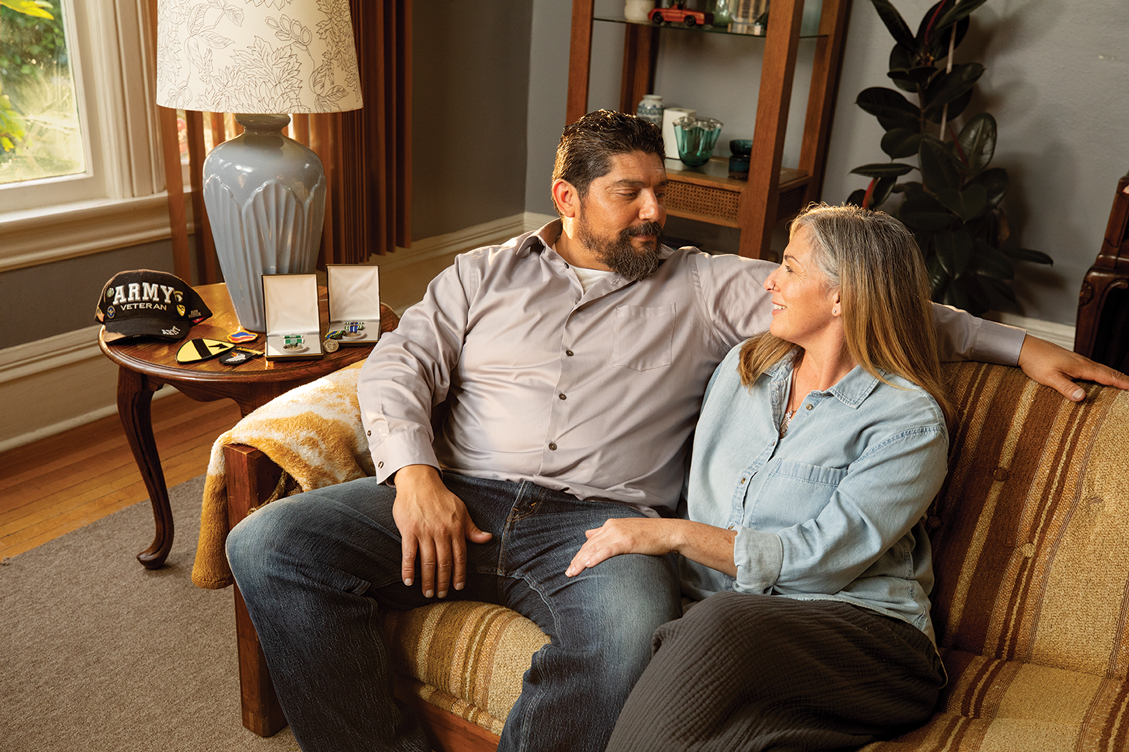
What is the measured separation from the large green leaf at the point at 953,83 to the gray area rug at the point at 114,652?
8.32ft

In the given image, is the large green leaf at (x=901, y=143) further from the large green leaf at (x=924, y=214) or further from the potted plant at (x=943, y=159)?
the large green leaf at (x=924, y=214)

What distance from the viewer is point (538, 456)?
1.58m

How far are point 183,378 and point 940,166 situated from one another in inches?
90.0

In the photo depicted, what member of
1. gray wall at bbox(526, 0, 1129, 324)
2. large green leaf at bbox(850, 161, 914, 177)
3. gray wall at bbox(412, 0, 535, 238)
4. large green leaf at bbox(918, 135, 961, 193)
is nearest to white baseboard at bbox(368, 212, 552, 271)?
gray wall at bbox(412, 0, 535, 238)

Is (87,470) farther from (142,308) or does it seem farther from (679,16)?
(679,16)

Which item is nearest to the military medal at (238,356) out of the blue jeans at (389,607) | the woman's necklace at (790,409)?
the blue jeans at (389,607)

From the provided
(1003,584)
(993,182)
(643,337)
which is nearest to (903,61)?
(993,182)

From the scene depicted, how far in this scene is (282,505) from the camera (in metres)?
1.44

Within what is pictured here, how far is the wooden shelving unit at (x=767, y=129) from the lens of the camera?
113 inches

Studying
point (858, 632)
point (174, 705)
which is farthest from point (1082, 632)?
point (174, 705)

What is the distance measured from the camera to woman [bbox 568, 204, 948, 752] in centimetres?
111

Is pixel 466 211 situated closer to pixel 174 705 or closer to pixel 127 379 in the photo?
pixel 127 379

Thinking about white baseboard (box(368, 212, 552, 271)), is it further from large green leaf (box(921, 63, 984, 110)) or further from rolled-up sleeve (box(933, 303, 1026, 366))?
rolled-up sleeve (box(933, 303, 1026, 366))

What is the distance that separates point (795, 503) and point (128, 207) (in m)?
2.21
